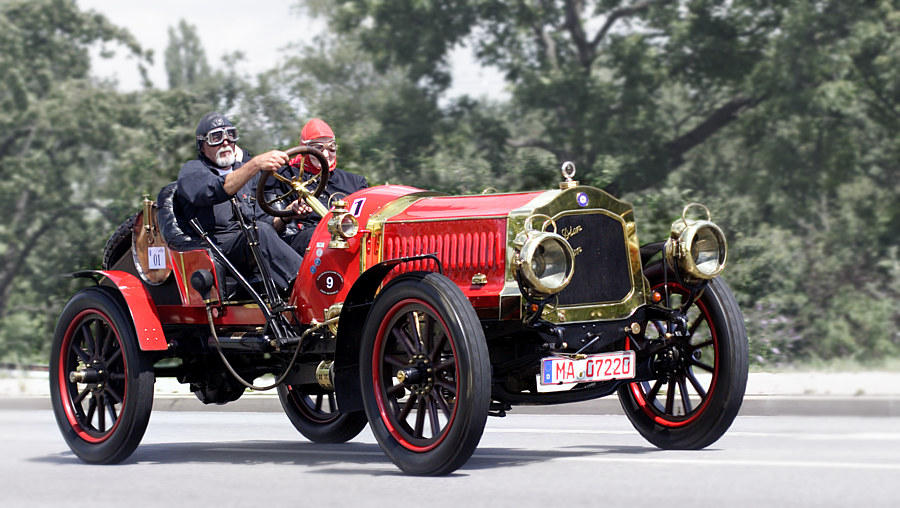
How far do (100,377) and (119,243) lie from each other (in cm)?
99

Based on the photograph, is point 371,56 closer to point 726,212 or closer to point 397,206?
point 726,212

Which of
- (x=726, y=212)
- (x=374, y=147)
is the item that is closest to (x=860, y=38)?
(x=726, y=212)

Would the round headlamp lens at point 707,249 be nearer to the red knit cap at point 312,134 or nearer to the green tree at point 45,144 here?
the red knit cap at point 312,134

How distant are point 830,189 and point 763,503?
1605 cm

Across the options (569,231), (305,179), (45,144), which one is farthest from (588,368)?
(45,144)

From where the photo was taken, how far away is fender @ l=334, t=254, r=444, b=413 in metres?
6.97

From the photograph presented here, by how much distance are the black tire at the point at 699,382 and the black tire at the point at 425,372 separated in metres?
1.43

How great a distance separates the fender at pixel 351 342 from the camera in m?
6.97

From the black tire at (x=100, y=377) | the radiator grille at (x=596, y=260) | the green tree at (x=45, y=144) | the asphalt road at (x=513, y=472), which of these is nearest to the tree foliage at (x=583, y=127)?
the green tree at (x=45, y=144)

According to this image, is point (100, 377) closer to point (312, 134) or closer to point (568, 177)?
point (312, 134)

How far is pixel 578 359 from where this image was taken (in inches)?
261

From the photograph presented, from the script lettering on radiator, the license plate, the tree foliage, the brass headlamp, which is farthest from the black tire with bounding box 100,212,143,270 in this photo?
the tree foliage

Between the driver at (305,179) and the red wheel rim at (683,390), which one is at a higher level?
the driver at (305,179)

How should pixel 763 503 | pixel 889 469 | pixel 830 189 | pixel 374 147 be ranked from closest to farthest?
pixel 763 503, pixel 889 469, pixel 374 147, pixel 830 189
